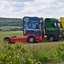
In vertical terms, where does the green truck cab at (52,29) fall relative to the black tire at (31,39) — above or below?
above

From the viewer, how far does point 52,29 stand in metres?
32.6

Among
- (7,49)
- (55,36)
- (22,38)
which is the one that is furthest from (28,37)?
(7,49)

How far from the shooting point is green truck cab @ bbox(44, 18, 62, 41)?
32.2 m

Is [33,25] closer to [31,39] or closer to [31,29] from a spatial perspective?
[31,29]

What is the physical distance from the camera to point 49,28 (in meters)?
32.5

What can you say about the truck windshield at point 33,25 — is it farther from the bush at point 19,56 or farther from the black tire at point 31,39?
the bush at point 19,56

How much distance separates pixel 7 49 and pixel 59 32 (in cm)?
2569

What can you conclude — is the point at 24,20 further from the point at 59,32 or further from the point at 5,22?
the point at 5,22

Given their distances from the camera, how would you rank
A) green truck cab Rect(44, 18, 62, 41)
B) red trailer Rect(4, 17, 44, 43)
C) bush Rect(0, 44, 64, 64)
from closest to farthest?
1. bush Rect(0, 44, 64, 64)
2. red trailer Rect(4, 17, 44, 43)
3. green truck cab Rect(44, 18, 62, 41)

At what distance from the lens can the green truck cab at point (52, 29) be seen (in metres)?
32.2

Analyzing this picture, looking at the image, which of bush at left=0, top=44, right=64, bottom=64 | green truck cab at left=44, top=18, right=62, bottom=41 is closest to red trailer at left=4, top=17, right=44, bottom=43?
green truck cab at left=44, top=18, right=62, bottom=41

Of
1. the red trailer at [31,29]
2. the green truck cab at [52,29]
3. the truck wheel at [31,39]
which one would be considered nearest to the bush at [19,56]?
the red trailer at [31,29]

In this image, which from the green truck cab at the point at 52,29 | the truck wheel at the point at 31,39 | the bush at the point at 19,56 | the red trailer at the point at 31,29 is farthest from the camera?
the green truck cab at the point at 52,29

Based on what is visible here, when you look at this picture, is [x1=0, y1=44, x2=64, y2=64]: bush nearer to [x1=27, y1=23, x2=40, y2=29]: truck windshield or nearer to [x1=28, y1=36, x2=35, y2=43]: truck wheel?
[x1=27, y1=23, x2=40, y2=29]: truck windshield
